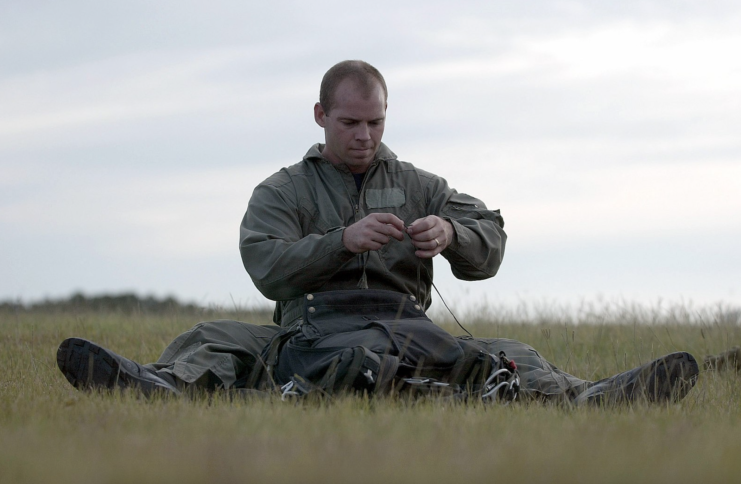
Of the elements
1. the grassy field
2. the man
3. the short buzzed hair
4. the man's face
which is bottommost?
the grassy field

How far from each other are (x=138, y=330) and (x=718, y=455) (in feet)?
22.0

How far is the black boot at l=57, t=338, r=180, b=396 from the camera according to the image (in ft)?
13.8

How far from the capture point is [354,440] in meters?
2.95

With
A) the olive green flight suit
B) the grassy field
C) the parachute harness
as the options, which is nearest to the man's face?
the olive green flight suit

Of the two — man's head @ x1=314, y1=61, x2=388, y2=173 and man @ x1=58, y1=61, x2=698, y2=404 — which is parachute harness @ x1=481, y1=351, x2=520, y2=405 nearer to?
man @ x1=58, y1=61, x2=698, y2=404

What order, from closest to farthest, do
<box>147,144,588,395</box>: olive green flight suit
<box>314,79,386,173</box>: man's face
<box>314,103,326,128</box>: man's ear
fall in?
<box>147,144,588,395</box>: olive green flight suit, <box>314,79,386,173</box>: man's face, <box>314,103,326,128</box>: man's ear

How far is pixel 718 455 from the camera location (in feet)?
9.07

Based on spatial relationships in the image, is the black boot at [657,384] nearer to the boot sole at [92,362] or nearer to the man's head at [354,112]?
the man's head at [354,112]

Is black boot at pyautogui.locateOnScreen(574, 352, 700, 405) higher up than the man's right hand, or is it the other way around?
the man's right hand

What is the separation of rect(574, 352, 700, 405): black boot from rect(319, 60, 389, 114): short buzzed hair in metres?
2.13

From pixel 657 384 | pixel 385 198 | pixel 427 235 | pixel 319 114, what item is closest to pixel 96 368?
pixel 427 235

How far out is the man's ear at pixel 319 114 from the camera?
5383 millimetres

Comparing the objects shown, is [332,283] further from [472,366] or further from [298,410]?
[298,410]

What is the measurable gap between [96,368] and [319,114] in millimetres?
2091
